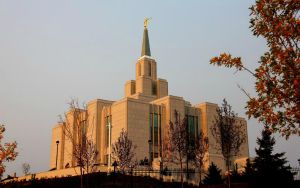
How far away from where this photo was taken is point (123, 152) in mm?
48281

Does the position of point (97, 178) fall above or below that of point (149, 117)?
below

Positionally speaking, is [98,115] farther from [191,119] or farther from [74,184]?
[74,184]

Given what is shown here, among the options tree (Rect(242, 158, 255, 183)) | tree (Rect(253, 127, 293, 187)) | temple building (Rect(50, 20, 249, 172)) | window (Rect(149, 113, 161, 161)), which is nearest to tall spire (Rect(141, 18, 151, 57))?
temple building (Rect(50, 20, 249, 172))

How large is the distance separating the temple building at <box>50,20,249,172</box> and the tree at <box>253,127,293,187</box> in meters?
34.3

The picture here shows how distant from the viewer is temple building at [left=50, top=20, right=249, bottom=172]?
223 ft

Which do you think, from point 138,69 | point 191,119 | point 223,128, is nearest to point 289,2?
point 223,128

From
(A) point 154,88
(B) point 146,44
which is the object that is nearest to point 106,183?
(A) point 154,88

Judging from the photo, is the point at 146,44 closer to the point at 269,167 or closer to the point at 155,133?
the point at 155,133

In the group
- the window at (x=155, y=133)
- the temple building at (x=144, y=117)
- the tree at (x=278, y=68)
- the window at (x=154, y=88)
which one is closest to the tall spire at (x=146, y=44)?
the temple building at (x=144, y=117)

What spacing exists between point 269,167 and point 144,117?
150ft

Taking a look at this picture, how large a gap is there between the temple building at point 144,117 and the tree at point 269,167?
3430 centimetres

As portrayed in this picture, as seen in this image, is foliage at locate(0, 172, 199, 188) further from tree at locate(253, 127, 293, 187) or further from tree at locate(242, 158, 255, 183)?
tree at locate(253, 127, 293, 187)

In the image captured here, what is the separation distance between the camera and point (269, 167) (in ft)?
83.3

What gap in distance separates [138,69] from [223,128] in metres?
53.4
